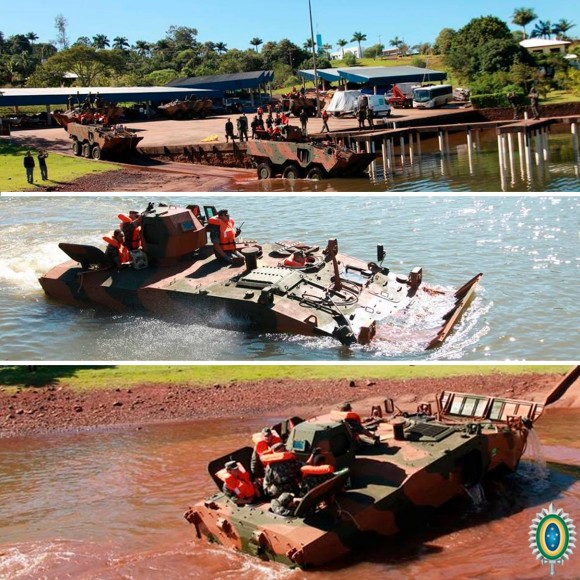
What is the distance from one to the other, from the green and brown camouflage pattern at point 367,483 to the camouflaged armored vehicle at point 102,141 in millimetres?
15709

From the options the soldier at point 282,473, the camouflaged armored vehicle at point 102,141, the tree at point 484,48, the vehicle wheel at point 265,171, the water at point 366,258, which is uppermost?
the tree at point 484,48

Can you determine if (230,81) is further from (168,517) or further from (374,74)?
(168,517)

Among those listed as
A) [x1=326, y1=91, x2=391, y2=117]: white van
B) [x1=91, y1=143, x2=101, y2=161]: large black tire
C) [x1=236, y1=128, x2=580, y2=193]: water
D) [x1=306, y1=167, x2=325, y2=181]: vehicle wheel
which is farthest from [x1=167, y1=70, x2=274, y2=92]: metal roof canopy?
[x1=306, y1=167, x2=325, y2=181]: vehicle wheel

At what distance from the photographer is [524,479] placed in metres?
14.3

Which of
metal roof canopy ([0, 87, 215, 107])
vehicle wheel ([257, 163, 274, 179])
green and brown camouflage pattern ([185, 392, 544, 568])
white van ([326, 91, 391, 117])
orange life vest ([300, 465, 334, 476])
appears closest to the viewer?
green and brown camouflage pattern ([185, 392, 544, 568])

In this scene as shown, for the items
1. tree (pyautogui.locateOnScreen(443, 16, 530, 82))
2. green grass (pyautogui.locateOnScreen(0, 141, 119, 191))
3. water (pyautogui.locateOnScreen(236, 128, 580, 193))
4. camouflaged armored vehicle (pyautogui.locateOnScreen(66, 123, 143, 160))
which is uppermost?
tree (pyautogui.locateOnScreen(443, 16, 530, 82))

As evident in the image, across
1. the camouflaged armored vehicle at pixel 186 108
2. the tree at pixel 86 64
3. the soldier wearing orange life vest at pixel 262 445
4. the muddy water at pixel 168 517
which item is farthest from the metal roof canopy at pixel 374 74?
the soldier wearing orange life vest at pixel 262 445

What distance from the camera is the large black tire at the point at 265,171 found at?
1074 inches

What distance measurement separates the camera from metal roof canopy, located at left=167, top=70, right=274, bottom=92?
3303 centimetres

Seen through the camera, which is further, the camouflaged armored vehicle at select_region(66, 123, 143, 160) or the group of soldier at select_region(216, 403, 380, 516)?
the camouflaged armored vehicle at select_region(66, 123, 143, 160)

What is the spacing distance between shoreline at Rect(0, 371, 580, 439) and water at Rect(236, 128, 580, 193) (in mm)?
6262

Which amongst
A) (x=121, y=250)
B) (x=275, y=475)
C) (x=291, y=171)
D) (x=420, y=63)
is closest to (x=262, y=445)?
(x=275, y=475)

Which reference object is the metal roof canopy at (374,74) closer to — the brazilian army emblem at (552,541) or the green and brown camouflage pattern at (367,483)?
the green and brown camouflage pattern at (367,483)

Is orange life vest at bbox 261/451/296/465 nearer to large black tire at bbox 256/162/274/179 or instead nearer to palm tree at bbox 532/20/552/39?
large black tire at bbox 256/162/274/179
